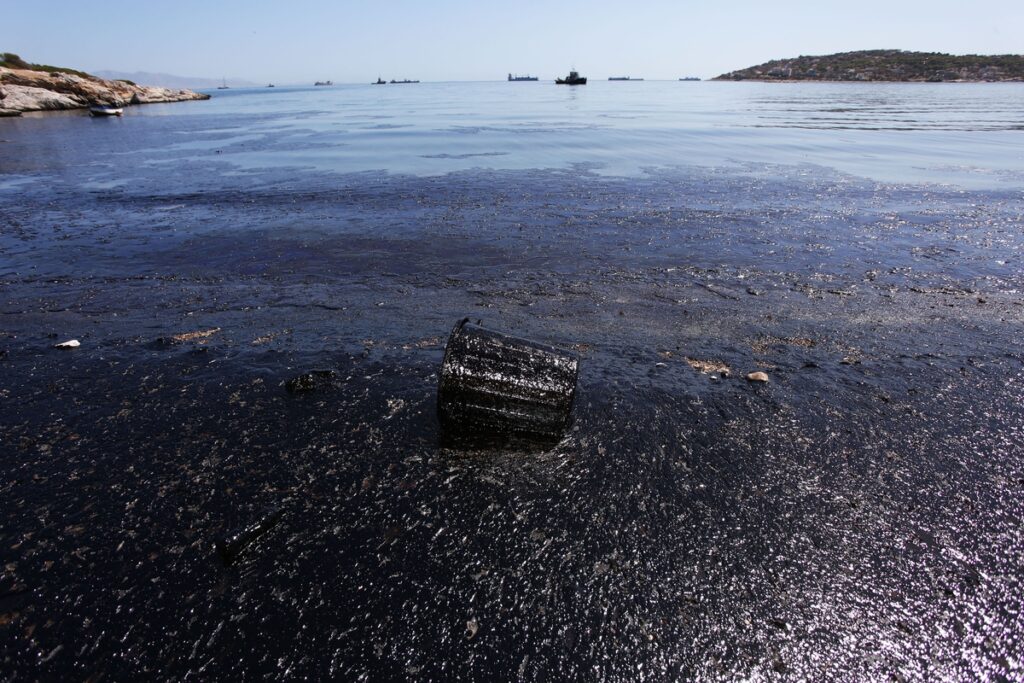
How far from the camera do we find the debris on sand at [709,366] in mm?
5527

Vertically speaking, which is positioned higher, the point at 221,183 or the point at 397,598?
the point at 221,183

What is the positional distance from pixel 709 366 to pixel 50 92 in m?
72.9

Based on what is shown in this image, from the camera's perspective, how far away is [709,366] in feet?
18.5

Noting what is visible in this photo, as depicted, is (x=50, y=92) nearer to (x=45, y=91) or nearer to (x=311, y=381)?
(x=45, y=91)

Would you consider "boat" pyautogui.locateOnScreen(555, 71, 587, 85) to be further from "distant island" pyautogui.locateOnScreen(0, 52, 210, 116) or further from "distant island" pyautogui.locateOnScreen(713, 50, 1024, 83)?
"distant island" pyautogui.locateOnScreen(0, 52, 210, 116)

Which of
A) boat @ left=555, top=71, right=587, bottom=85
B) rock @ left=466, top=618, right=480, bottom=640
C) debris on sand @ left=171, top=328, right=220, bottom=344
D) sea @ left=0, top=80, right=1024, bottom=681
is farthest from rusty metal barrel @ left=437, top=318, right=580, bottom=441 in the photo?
boat @ left=555, top=71, right=587, bottom=85

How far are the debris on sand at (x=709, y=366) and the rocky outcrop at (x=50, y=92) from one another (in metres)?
62.4

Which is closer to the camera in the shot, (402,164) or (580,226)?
(580,226)

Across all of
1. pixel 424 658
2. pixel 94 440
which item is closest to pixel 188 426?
pixel 94 440

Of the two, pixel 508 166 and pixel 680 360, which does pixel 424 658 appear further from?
pixel 508 166

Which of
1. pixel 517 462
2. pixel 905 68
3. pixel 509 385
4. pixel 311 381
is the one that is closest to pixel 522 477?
pixel 517 462

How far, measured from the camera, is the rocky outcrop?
1903 inches

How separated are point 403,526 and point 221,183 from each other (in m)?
15.5

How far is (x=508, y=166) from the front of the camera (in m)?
18.3
